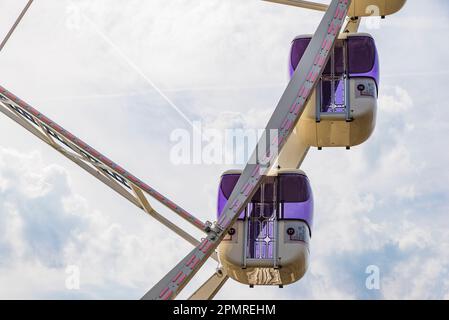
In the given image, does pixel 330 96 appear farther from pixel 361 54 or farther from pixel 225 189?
pixel 225 189

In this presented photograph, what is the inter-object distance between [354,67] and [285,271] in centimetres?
309

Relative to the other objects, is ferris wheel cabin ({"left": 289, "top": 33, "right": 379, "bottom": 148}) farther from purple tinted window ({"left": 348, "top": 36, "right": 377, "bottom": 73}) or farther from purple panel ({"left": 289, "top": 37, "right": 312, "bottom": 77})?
purple panel ({"left": 289, "top": 37, "right": 312, "bottom": 77})

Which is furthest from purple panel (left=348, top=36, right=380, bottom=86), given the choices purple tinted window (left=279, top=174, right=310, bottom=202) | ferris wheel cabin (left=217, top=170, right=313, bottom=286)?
ferris wheel cabin (left=217, top=170, right=313, bottom=286)

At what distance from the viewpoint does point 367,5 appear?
46.1 feet

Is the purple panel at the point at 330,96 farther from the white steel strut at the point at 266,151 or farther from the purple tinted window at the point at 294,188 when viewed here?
the purple tinted window at the point at 294,188

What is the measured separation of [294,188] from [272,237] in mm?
860

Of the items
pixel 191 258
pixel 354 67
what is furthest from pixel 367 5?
pixel 191 258

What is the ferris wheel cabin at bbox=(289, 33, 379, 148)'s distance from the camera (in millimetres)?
12008

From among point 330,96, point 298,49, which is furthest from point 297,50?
point 330,96

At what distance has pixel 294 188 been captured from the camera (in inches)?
461

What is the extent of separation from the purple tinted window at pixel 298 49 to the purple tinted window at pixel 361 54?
2.59 ft

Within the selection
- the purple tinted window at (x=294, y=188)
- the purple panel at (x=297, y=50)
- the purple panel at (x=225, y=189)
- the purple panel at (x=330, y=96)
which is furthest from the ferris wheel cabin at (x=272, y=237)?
the purple panel at (x=297, y=50)

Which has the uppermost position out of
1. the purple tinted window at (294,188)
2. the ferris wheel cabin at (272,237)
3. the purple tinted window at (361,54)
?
the purple tinted window at (361,54)

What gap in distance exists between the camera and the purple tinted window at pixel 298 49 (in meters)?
13.1
